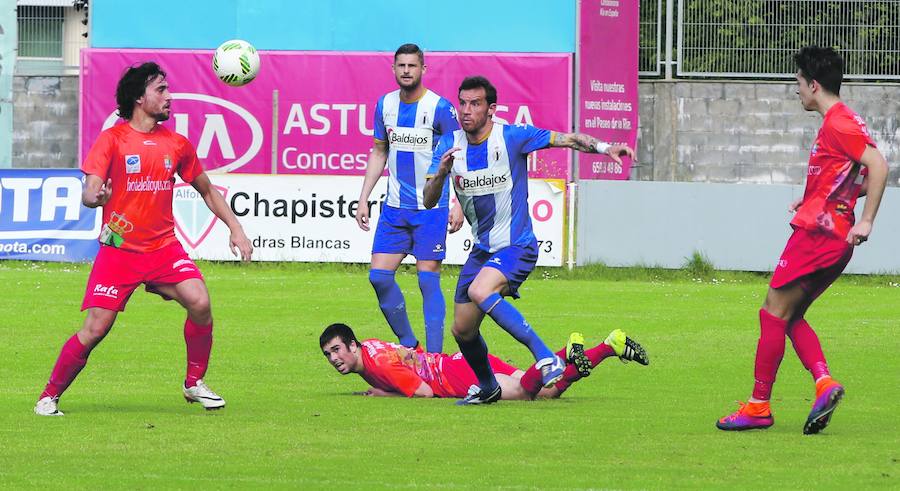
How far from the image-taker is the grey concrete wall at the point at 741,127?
29469 millimetres

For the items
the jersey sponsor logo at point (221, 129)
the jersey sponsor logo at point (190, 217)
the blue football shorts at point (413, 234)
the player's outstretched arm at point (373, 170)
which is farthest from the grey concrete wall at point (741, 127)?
the blue football shorts at point (413, 234)

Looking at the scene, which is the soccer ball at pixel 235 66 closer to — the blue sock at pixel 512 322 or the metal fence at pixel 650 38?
the blue sock at pixel 512 322

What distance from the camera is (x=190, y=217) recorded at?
74.4 ft

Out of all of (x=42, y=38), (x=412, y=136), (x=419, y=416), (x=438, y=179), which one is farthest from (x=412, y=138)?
(x=42, y=38)

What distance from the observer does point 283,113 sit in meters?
29.5

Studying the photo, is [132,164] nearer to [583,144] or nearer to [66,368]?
[66,368]

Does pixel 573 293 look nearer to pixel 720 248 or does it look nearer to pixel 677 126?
pixel 720 248

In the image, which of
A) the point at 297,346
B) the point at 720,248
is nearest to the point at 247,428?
the point at 297,346

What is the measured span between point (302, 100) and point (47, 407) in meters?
20.3

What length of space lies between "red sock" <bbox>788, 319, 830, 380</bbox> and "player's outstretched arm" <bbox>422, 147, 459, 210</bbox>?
83.3 inches

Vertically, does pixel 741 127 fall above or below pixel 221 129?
above

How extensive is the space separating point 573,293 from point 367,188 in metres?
8.12

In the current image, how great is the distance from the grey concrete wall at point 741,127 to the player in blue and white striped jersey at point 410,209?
17.8 meters

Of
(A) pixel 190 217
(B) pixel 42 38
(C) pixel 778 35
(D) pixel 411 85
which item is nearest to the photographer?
(D) pixel 411 85
